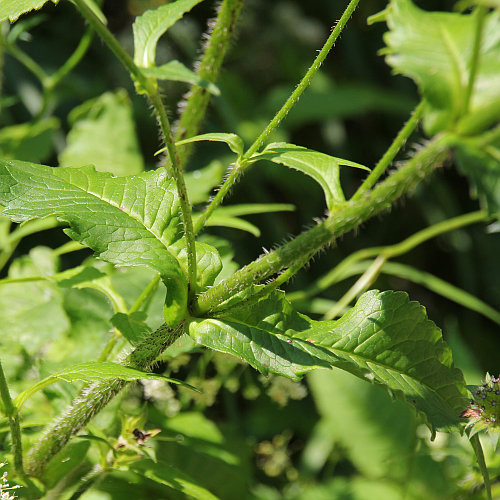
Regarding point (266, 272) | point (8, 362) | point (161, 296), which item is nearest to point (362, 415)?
point (161, 296)

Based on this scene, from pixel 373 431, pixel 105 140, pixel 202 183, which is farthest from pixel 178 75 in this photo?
pixel 373 431

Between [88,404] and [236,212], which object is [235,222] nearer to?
[236,212]

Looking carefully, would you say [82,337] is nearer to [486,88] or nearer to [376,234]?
[486,88]

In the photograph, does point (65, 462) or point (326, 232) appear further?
point (65, 462)

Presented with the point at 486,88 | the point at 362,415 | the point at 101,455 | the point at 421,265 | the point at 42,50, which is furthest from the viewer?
the point at 421,265

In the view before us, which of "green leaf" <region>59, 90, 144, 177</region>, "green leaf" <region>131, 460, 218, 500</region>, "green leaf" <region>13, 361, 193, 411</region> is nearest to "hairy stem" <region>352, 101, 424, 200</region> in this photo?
"green leaf" <region>13, 361, 193, 411</region>

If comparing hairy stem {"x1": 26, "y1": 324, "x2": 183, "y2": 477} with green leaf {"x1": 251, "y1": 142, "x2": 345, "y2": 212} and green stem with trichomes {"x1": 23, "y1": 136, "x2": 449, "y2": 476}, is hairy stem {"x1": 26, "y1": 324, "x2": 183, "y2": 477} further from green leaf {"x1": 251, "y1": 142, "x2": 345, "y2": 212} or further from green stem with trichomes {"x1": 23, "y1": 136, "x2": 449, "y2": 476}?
green leaf {"x1": 251, "y1": 142, "x2": 345, "y2": 212}
